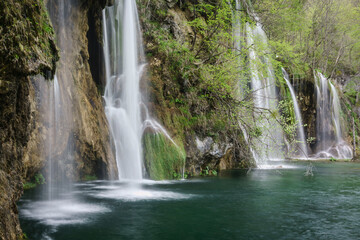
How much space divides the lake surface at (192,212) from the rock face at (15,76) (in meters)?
1.29

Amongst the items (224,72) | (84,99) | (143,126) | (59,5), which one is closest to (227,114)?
(224,72)

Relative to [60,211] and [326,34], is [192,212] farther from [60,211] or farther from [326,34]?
[326,34]

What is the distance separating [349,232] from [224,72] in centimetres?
956

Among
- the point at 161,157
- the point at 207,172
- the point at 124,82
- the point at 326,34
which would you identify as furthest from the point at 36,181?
the point at 326,34

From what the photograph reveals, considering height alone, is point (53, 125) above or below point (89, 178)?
above

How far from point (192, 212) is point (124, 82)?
25.5 feet

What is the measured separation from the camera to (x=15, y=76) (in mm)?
4477

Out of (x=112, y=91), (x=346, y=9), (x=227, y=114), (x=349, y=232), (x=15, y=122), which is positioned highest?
(x=346, y=9)

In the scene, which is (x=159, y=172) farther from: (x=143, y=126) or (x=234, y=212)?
(x=234, y=212)

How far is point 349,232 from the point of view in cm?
645

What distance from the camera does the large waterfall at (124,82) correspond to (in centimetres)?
1250

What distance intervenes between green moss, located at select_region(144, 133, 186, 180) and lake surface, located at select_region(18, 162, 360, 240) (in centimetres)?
85

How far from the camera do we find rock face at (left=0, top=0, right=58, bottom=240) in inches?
166

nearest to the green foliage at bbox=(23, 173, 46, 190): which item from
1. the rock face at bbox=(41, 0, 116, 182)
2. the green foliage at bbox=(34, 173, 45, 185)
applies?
the green foliage at bbox=(34, 173, 45, 185)
